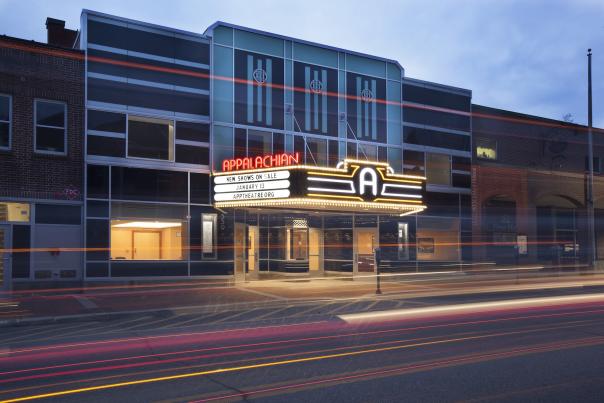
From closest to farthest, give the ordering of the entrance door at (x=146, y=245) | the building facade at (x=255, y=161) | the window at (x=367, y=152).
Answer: the building facade at (x=255, y=161), the entrance door at (x=146, y=245), the window at (x=367, y=152)

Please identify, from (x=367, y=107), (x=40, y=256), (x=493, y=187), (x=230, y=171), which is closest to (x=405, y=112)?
(x=367, y=107)

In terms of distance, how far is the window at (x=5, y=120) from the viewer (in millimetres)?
20266

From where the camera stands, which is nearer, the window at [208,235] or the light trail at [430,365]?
the light trail at [430,365]

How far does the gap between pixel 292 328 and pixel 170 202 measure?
11.4 metres

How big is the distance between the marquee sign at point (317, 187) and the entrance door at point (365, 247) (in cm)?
386

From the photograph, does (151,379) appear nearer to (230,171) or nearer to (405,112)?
(230,171)

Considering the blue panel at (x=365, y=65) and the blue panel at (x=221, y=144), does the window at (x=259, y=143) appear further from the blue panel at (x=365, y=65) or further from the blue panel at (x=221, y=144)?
the blue panel at (x=365, y=65)

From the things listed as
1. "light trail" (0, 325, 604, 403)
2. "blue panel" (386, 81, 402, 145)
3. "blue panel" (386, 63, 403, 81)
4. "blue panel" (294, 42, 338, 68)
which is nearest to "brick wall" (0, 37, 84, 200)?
"blue panel" (294, 42, 338, 68)

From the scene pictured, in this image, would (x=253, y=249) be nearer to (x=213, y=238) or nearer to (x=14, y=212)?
(x=213, y=238)

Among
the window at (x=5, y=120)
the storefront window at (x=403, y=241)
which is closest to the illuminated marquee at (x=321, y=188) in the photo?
the storefront window at (x=403, y=241)

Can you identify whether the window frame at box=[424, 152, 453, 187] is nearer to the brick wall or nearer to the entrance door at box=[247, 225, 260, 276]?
the entrance door at box=[247, 225, 260, 276]

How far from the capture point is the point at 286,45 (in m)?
26.0

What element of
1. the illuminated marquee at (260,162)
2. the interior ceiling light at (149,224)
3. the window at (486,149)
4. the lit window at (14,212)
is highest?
the window at (486,149)

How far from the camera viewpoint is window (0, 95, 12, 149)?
66.5 ft
